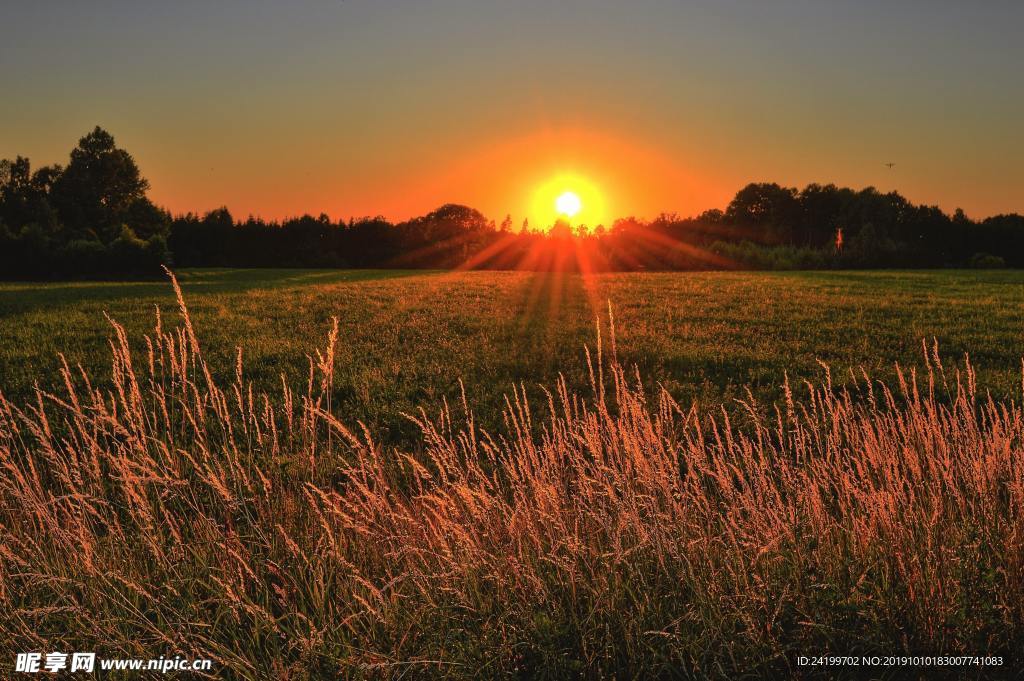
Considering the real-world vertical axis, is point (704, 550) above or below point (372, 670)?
above

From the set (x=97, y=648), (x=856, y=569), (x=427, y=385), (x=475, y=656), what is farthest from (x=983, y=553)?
(x=427, y=385)

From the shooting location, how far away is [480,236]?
6412cm

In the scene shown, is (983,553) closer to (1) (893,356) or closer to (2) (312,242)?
(1) (893,356)

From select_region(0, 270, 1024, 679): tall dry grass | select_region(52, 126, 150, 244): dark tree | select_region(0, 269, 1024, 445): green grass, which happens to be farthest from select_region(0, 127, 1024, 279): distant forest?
select_region(0, 270, 1024, 679): tall dry grass

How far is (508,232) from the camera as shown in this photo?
62688mm

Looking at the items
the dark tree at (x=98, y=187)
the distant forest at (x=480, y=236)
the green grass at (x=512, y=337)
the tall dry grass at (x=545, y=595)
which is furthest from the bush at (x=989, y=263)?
the dark tree at (x=98, y=187)

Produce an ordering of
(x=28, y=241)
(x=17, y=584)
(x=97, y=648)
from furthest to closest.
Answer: (x=28, y=241), (x=17, y=584), (x=97, y=648)

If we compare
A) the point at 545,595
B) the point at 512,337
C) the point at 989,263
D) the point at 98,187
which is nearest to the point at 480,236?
the point at 98,187

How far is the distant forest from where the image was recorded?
155 ft

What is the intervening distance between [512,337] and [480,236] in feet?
174

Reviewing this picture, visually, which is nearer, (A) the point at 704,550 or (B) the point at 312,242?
(A) the point at 704,550

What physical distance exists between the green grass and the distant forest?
25404 millimetres

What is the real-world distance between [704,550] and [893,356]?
8.78 metres

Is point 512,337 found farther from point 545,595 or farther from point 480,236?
point 480,236
